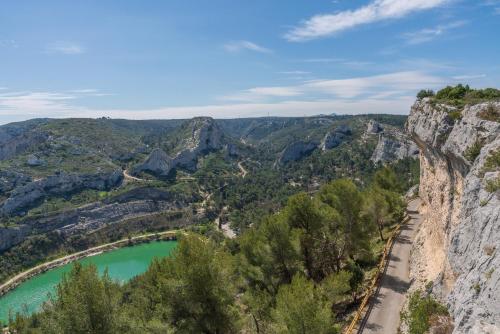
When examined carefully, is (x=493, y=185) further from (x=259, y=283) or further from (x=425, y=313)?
(x=259, y=283)

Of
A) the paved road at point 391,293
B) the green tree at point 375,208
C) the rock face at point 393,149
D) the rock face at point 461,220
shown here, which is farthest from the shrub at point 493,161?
the rock face at point 393,149

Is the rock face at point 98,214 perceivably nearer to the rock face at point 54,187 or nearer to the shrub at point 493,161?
the rock face at point 54,187

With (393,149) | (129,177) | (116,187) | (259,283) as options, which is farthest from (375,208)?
(129,177)

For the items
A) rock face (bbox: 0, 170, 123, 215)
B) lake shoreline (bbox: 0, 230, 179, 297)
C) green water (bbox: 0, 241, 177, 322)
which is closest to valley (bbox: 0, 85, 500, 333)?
green water (bbox: 0, 241, 177, 322)

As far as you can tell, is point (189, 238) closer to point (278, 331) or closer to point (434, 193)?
point (278, 331)

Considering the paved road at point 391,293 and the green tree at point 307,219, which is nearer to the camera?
the paved road at point 391,293

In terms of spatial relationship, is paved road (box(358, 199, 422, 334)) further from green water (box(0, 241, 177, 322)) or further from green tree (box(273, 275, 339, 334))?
green water (box(0, 241, 177, 322))

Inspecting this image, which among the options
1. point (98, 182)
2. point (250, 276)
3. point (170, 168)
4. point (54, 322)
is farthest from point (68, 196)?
point (54, 322)
